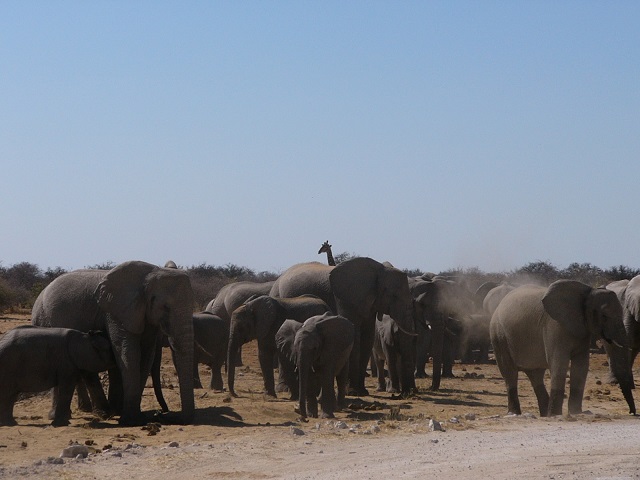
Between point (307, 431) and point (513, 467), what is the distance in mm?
3635

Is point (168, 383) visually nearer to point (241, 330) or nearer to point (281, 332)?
point (241, 330)

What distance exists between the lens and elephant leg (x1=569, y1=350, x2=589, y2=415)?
1548cm

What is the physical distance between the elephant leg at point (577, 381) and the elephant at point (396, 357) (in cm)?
481

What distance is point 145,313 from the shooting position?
15398 mm

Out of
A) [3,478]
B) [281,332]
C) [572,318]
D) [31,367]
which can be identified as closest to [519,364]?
[572,318]

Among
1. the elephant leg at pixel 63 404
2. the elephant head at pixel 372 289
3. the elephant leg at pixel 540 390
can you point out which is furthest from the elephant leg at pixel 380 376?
Result: the elephant leg at pixel 63 404

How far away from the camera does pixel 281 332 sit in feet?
59.4

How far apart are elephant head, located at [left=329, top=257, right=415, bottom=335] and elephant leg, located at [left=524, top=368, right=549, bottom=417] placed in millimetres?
4169

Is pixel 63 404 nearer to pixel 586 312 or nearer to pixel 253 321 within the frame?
pixel 253 321

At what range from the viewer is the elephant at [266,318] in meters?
20.2

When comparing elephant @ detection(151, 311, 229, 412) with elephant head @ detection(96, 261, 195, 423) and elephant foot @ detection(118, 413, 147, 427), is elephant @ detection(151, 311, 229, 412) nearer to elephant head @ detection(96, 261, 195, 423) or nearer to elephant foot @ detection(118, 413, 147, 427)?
elephant head @ detection(96, 261, 195, 423)

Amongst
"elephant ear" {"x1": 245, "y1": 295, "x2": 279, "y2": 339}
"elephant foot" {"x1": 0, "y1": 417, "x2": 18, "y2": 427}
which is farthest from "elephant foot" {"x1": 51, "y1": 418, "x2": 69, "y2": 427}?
"elephant ear" {"x1": 245, "y1": 295, "x2": 279, "y2": 339}

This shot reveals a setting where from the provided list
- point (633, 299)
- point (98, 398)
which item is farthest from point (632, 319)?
point (98, 398)

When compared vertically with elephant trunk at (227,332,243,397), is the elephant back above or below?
above
